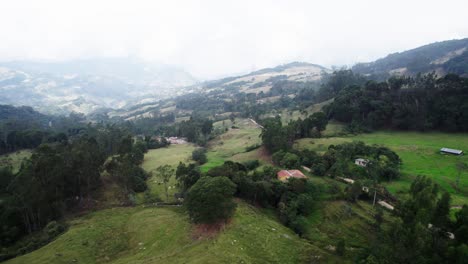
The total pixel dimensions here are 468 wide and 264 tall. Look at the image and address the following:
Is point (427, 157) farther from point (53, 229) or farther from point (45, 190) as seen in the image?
point (45, 190)

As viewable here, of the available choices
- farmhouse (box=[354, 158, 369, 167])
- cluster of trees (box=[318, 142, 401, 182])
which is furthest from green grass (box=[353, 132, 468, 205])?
farmhouse (box=[354, 158, 369, 167])

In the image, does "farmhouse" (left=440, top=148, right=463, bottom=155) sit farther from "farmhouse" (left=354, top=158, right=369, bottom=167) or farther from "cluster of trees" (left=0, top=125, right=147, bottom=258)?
"cluster of trees" (left=0, top=125, right=147, bottom=258)

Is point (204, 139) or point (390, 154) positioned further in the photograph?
point (204, 139)

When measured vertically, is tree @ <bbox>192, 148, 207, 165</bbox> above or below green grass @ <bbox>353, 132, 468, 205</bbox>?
below

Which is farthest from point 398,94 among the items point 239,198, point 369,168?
point 239,198

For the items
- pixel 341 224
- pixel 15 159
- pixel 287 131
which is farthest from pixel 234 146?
pixel 15 159

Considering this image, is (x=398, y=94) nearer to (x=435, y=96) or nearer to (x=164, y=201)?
(x=435, y=96)
